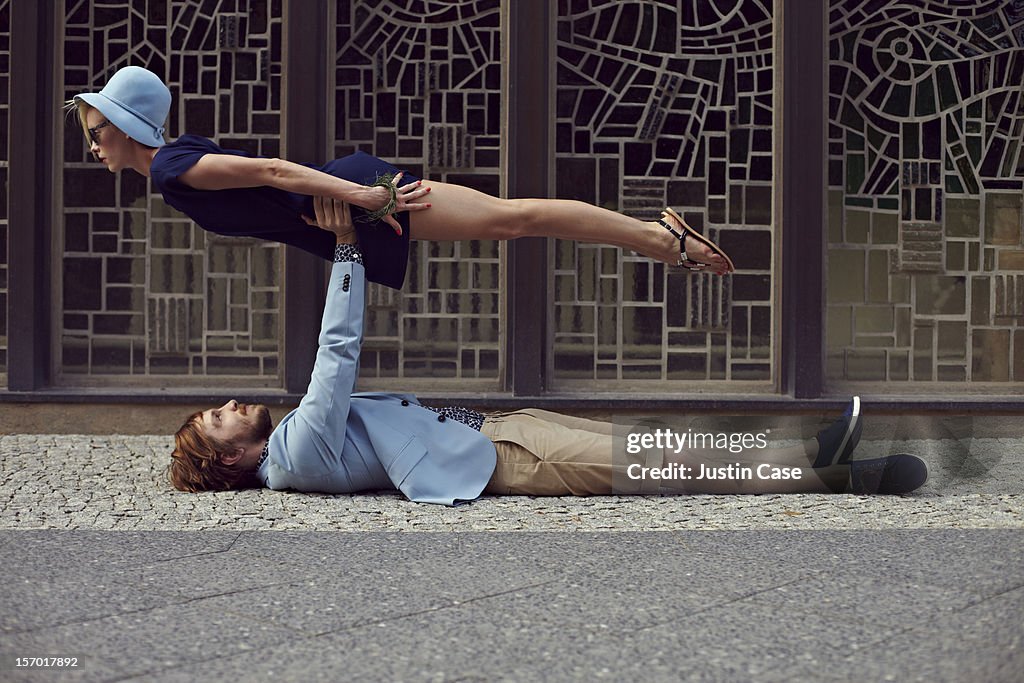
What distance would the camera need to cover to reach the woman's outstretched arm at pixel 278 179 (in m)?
5.24

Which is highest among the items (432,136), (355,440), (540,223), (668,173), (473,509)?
(432,136)

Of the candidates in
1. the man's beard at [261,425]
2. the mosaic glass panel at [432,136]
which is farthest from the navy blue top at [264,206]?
the mosaic glass panel at [432,136]

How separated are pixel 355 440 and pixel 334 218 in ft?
3.31

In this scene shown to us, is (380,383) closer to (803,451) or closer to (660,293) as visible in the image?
(660,293)

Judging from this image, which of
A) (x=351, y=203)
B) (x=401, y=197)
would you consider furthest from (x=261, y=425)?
(x=401, y=197)

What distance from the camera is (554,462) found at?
565 centimetres

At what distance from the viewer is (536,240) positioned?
25.1 feet

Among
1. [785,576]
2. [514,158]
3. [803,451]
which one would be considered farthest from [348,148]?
[785,576]

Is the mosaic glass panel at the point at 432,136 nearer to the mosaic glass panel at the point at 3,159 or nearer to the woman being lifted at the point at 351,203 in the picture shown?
the mosaic glass panel at the point at 3,159

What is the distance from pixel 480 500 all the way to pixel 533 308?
7.27 feet

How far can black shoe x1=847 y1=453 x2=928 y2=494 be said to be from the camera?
18.1ft

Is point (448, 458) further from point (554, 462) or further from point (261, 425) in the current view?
point (261, 425)

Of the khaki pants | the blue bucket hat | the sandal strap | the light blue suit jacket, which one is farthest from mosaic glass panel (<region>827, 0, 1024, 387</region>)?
the blue bucket hat

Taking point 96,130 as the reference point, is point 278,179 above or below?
below
